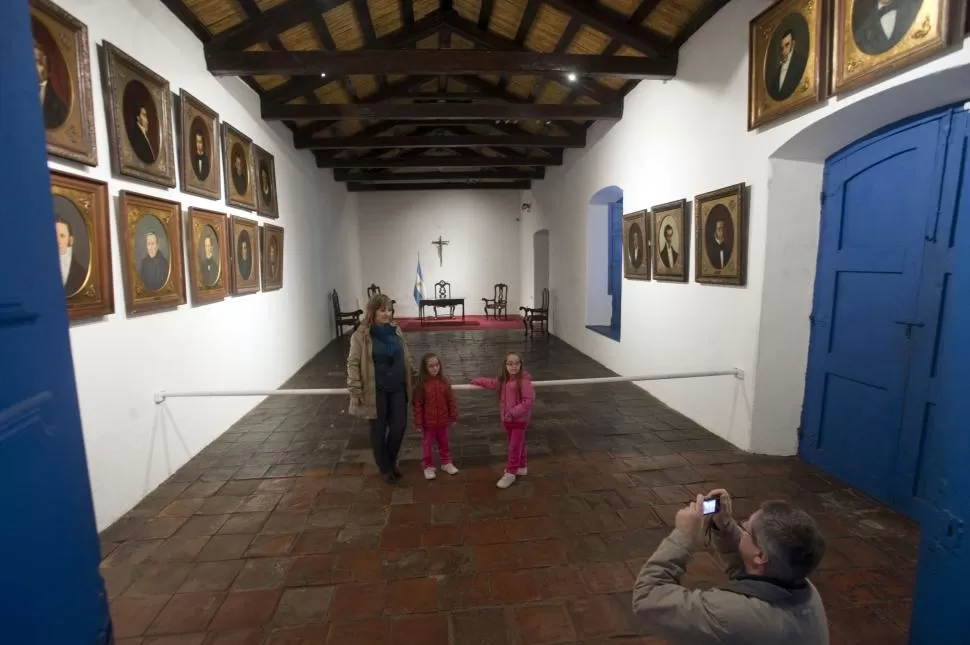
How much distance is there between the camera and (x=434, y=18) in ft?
21.2

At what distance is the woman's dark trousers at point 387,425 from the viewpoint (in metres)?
3.64

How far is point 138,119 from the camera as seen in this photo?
11.5 ft

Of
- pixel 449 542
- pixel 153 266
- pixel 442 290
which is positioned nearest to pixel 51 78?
pixel 153 266

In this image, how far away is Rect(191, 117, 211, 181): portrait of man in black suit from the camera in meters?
4.39

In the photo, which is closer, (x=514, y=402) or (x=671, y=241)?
(x=514, y=402)

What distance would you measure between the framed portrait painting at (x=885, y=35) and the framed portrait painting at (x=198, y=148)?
17.3 ft

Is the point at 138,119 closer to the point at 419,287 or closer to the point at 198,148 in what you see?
the point at 198,148

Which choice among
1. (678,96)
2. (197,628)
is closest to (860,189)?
(678,96)

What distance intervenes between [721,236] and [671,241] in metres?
0.96

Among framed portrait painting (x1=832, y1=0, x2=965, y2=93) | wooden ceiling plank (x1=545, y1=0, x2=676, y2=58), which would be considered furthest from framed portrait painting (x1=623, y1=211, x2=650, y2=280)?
→ framed portrait painting (x1=832, y1=0, x2=965, y2=93)

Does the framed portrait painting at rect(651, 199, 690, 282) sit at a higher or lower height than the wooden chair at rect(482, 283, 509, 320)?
higher

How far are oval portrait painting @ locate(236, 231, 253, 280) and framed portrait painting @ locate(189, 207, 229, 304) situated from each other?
31 centimetres

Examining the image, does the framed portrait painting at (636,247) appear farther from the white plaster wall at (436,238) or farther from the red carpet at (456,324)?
the white plaster wall at (436,238)

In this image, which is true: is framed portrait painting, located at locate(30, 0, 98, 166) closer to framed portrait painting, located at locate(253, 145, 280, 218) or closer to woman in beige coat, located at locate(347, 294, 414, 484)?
woman in beige coat, located at locate(347, 294, 414, 484)
